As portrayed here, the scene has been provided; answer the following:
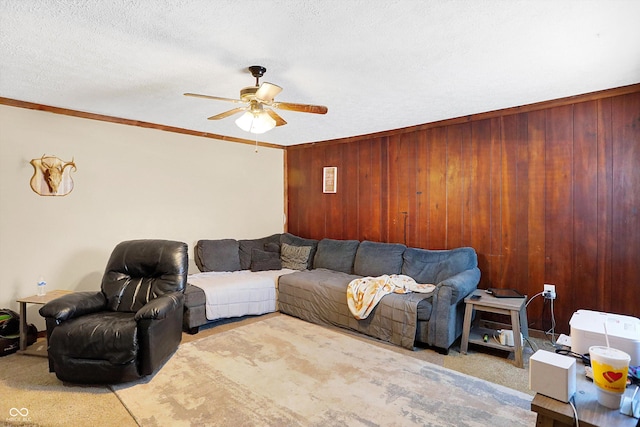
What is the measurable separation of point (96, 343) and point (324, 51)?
261 cm

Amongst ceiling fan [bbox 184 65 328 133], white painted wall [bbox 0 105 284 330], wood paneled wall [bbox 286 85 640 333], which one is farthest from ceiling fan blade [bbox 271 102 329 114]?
white painted wall [bbox 0 105 284 330]

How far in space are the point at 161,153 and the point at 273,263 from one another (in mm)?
2072

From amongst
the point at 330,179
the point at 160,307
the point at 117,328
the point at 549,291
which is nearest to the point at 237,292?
the point at 160,307

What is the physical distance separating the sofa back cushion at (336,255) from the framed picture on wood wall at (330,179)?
837mm

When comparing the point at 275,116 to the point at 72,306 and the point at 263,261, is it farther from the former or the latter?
the point at 263,261

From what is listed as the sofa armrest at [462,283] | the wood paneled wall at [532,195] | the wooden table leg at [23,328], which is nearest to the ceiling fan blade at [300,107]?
the sofa armrest at [462,283]

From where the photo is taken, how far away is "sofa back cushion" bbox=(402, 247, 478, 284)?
3609 mm

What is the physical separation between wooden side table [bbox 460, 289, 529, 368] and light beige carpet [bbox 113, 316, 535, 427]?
0.52 m

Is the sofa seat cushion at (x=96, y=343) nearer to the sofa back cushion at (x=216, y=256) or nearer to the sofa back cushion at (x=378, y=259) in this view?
the sofa back cushion at (x=216, y=256)

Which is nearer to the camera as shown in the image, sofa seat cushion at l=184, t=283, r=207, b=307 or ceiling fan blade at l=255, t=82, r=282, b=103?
ceiling fan blade at l=255, t=82, r=282, b=103

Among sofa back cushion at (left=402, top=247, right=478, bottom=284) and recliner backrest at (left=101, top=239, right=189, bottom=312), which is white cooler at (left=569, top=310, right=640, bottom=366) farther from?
recliner backrest at (left=101, top=239, right=189, bottom=312)

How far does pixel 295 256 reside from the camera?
4.91 metres

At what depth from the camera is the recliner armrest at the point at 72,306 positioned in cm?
256

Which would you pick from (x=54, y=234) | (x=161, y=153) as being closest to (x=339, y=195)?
(x=161, y=153)
